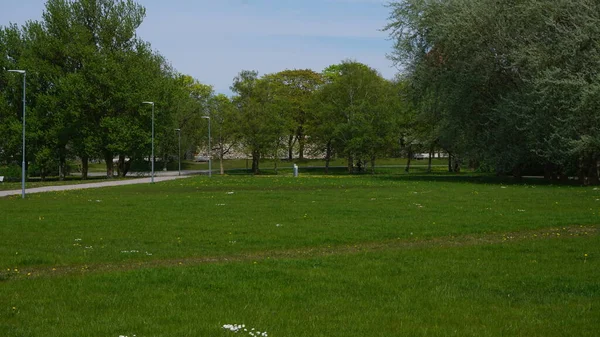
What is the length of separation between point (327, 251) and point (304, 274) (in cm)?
318

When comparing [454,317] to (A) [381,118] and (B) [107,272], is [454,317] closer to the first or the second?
(B) [107,272]

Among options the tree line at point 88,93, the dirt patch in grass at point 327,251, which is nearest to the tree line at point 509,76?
the dirt patch in grass at point 327,251

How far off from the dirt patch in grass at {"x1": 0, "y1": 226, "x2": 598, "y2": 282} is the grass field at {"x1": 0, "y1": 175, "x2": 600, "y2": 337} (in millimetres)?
44

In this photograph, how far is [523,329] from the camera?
288 inches

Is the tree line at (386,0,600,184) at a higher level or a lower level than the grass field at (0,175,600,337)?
higher

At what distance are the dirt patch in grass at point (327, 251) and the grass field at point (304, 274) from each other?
1.7 inches

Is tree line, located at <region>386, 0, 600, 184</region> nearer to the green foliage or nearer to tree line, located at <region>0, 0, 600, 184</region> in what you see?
tree line, located at <region>0, 0, 600, 184</region>

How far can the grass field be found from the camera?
7.63 meters

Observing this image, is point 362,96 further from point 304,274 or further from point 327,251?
point 304,274

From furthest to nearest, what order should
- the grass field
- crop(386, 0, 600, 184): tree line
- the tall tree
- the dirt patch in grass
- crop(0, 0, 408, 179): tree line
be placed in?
→ the tall tree → crop(0, 0, 408, 179): tree line → crop(386, 0, 600, 184): tree line → the dirt patch in grass → the grass field

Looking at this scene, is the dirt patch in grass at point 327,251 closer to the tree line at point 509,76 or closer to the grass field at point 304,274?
the grass field at point 304,274

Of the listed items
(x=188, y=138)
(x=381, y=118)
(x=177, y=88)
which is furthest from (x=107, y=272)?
(x=188, y=138)

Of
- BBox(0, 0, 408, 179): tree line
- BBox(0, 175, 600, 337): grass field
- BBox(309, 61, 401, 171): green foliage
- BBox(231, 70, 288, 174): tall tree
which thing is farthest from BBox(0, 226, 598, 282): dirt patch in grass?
BBox(231, 70, 288, 174): tall tree

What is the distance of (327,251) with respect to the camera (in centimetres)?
1378
